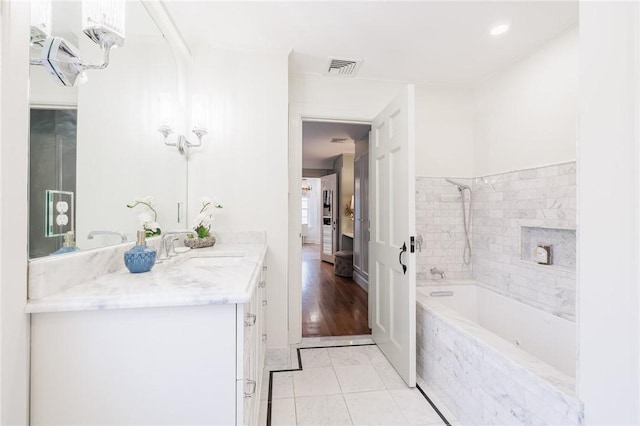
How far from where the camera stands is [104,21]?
3.03 feet

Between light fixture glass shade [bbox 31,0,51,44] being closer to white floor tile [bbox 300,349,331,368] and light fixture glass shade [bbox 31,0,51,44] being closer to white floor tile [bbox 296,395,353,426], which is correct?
white floor tile [bbox 296,395,353,426]

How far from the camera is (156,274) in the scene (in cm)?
112

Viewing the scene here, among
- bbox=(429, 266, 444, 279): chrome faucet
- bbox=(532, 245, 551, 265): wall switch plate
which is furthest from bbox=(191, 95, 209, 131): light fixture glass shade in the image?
bbox=(532, 245, 551, 265): wall switch plate

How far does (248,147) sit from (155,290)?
4.80 feet

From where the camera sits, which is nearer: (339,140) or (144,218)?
(144,218)

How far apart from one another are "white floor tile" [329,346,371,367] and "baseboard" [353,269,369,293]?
1829 mm

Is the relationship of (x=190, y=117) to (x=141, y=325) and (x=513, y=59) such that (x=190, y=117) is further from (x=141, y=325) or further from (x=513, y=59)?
(x=513, y=59)

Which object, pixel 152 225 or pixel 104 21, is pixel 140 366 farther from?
pixel 104 21

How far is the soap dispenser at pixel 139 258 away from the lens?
1.11 m

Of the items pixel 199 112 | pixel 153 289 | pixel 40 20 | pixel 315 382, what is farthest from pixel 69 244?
pixel 315 382

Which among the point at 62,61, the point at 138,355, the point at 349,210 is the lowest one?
the point at 138,355

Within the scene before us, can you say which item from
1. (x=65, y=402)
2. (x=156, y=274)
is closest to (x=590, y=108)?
(x=156, y=274)

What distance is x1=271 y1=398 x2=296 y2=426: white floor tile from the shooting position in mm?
1544

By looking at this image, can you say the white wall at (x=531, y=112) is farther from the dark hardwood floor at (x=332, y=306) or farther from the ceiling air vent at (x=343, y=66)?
the dark hardwood floor at (x=332, y=306)
